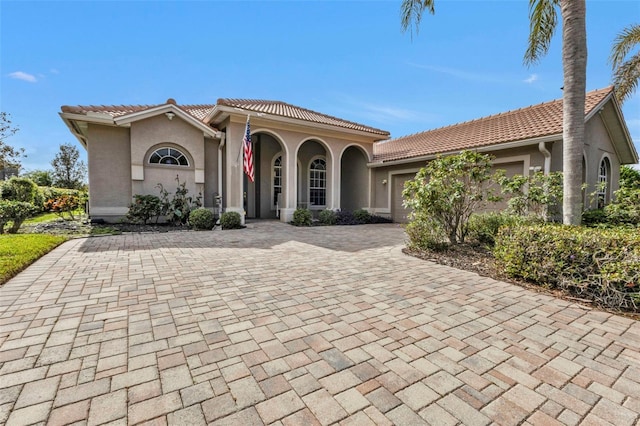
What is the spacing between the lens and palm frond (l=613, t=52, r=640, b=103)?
11909 millimetres

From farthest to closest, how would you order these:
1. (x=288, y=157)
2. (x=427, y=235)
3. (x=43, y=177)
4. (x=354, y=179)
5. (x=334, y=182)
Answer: (x=43, y=177) < (x=354, y=179) < (x=334, y=182) < (x=288, y=157) < (x=427, y=235)

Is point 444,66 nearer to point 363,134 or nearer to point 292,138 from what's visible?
point 363,134

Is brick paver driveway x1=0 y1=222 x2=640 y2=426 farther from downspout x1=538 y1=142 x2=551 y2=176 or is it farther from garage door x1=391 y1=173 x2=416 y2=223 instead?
garage door x1=391 y1=173 x2=416 y2=223

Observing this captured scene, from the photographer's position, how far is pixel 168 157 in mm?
12086

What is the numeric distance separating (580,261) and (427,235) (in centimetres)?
310

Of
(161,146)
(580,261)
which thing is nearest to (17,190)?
(161,146)

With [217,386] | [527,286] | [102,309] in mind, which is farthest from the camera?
[527,286]

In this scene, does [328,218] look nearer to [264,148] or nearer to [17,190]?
[264,148]

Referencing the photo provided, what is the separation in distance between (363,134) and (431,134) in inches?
171

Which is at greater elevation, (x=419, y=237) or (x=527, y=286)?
(x=419, y=237)

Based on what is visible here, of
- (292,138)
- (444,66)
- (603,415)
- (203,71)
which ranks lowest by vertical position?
(603,415)

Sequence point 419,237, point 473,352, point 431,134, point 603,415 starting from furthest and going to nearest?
point 431,134 → point 419,237 → point 473,352 → point 603,415

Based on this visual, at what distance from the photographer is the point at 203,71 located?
13.8 m

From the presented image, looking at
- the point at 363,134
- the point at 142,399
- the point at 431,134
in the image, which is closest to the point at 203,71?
the point at 363,134
